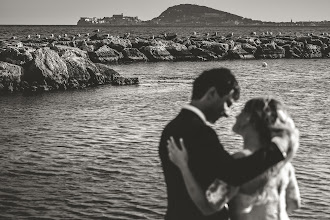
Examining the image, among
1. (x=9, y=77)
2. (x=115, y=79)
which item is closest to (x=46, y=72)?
(x=9, y=77)

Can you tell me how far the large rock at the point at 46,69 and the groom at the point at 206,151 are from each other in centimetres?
3075

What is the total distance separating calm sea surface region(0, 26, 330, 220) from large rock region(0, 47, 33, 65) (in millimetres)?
4423

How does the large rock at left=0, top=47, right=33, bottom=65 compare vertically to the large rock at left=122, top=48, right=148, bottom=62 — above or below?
above

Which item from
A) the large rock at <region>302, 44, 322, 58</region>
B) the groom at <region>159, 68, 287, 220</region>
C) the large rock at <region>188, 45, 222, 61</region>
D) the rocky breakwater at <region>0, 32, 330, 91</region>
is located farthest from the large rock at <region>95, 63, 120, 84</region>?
the large rock at <region>302, 44, 322, 58</region>

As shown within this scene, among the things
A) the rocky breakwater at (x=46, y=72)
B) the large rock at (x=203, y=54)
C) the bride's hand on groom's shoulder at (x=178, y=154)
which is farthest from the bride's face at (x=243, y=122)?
the large rock at (x=203, y=54)

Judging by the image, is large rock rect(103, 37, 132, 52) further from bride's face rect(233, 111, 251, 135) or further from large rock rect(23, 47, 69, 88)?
bride's face rect(233, 111, 251, 135)

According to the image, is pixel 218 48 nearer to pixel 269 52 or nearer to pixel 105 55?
pixel 269 52

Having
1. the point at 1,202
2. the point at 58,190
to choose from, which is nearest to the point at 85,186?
the point at 58,190

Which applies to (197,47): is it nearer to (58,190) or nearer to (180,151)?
(58,190)

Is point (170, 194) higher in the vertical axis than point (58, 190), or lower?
higher

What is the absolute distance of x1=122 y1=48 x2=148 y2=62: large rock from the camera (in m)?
62.4

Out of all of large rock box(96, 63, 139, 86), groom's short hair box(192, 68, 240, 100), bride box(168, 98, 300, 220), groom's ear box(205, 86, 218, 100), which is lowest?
large rock box(96, 63, 139, 86)

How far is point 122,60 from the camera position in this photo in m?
62.2

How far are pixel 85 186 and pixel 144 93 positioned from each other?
2028cm
